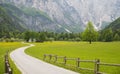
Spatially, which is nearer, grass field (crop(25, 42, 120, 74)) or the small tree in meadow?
grass field (crop(25, 42, 120, 74))

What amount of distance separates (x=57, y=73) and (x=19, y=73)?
450 centimetres

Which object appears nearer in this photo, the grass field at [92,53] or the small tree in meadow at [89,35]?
the grass field at [92,53]

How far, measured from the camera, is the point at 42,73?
3216cm

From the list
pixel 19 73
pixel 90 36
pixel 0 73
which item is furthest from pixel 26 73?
pixel 90 36

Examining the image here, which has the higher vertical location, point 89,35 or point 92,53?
point 89,35

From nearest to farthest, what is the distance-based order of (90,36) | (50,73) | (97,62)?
(97,62), (50,73), (90,36)

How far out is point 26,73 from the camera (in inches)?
1300

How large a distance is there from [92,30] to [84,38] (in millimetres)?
9305

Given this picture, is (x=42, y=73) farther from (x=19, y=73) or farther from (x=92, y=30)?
(x=92, y=30)

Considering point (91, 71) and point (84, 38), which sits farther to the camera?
point (84, 38)

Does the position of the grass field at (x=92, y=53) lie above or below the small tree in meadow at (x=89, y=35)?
below

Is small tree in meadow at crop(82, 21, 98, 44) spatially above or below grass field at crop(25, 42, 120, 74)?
above

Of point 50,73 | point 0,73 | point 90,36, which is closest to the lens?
point 50,73

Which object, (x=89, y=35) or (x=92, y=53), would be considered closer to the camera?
(x=92, y=53)
